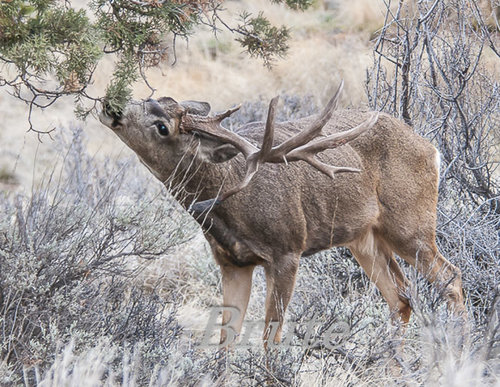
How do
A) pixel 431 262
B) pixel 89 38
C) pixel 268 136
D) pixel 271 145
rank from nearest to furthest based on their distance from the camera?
pixel 89 38 < pixel 268 136 < pixel 271 145 < pixel 431 262

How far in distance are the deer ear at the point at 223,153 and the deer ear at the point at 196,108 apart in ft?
0.94

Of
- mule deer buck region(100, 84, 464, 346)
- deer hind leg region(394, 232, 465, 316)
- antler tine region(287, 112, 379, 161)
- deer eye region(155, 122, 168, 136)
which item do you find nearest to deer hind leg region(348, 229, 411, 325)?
mule deer buck region(100, 84, 464, 346)

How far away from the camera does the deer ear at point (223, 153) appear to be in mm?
5766

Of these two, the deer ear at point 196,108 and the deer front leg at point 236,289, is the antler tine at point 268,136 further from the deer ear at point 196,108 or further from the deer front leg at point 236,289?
the deer front leg at point 236,289

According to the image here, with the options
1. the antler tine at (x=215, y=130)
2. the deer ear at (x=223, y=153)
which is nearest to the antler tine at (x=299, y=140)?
the antler tine at (x=215, y=130)

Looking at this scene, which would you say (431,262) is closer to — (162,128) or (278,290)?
(278,290)

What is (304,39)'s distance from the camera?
19.5 metres

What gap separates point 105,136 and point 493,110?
868 centimetres

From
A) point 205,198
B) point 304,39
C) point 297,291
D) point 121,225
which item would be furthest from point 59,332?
point 304,39

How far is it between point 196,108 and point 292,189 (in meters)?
0.96

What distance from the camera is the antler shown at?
5.50 metres

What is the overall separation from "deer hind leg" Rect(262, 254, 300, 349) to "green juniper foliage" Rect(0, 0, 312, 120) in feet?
4.96

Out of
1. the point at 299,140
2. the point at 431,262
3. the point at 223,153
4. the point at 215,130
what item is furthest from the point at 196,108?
the point at 431,262

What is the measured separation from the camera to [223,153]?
19.0 feet
